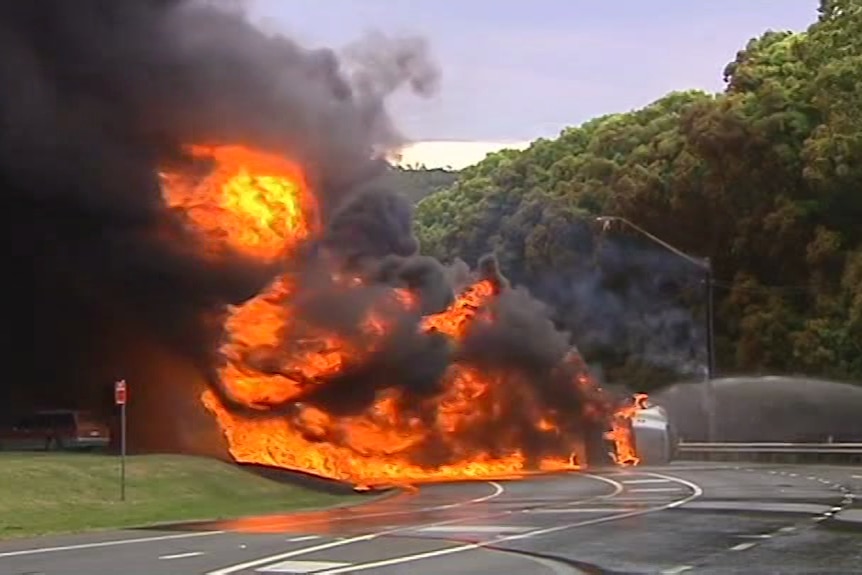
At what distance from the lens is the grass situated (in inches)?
972

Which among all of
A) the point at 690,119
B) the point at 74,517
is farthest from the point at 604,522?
the point at 690,119

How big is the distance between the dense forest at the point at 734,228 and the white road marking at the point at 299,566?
35.7 meters

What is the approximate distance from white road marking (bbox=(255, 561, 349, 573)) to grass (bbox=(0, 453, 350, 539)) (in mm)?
6550

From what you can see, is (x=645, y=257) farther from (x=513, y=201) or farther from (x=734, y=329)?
(x=513, y=201)

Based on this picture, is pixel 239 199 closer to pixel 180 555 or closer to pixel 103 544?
pixel 103 544

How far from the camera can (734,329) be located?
58812 millimetres

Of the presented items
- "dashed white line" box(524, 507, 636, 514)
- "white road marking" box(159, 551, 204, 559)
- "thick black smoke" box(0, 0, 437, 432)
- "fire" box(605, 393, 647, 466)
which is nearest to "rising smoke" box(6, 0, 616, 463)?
"thick black smoke" box(0, 0, 437, 432)

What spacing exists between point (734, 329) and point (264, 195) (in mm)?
25315

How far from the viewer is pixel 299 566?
16984mm

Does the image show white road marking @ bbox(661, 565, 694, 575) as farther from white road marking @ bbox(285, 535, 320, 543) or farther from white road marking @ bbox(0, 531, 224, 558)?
white road marking @ bbox(0, 531, 224, 558)

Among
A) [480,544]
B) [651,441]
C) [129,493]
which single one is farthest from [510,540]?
[651,441]

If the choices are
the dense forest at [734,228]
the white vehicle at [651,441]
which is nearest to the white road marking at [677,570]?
the white vehicle at [651,441]

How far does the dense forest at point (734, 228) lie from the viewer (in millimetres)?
52406

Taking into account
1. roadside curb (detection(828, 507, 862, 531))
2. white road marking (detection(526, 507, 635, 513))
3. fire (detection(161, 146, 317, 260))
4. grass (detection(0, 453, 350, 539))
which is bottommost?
roadside curb (detection(828, 507, 862, 531))
